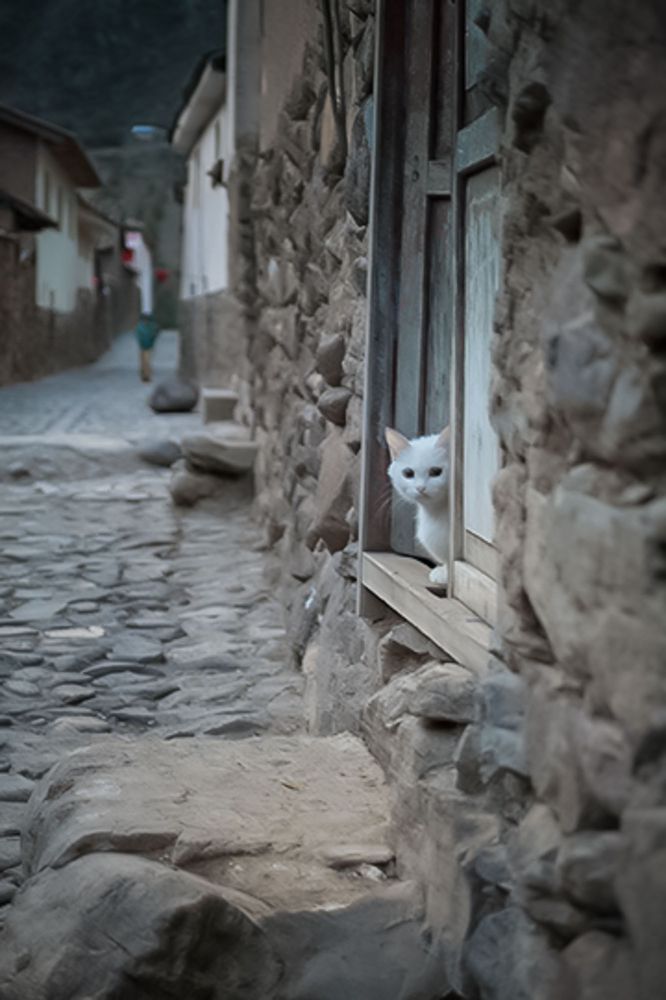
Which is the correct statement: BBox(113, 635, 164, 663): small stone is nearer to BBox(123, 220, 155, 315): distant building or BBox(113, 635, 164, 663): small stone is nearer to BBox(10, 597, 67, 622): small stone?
BBox(10, 597, 67, 622): small stone

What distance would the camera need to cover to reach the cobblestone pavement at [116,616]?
16.9 feet

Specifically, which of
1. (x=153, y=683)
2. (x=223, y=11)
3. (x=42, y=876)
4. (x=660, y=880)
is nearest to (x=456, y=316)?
(x=42, y=876)

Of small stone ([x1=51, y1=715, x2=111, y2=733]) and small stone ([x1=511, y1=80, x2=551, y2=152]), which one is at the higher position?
small stone ([x1=511, y1=80, x2=551, y2=152])

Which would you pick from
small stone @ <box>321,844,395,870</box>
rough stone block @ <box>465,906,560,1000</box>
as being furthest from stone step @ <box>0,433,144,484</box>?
rough stone block @ <box>465,906,560,1000</box>

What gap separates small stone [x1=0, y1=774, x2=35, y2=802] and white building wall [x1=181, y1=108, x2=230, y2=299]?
28.6 feet

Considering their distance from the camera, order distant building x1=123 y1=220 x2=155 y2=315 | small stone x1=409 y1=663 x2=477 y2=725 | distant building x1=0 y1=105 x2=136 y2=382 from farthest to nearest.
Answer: distant building x1=123 y1=220 x2=155 y2=315
distant building x1=0 y1=105 x2=136 y2=382
small stone x1=409 y1=663 x2=477 y2=725

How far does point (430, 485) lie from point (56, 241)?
930 inches

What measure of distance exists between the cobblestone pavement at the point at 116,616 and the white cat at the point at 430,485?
132 centimetres

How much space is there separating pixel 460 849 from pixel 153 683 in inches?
134

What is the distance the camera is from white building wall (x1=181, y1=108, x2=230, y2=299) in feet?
49.8

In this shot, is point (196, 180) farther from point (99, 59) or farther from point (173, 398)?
point (99, 59)

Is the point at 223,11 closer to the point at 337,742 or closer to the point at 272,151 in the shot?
the point at 272,151

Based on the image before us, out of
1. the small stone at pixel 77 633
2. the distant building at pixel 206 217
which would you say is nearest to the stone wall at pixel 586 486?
the small stone at pixel 77 633

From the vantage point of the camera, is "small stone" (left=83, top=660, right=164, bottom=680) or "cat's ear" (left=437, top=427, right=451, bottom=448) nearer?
"cat's ear" (left=437, top=427, right=451, bottom=448)
